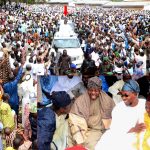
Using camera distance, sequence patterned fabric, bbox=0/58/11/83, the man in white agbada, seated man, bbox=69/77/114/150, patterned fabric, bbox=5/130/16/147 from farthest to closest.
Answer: patterned fabric, bbox=0/58/11/83
patterned fabric, bbox=5/130/16/147
seated man, bbox=69/77/114/150
the man in white agbada

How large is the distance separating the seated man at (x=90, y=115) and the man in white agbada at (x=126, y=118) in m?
0.09

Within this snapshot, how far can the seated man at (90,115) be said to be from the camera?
4.13 meters

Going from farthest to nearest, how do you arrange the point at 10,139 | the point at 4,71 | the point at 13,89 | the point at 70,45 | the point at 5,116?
the point at 70,45
the point at 4,71
the point at 13,89
the point at 5,116
the point at 10,139

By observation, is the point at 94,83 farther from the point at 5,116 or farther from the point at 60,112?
the point at 5,116

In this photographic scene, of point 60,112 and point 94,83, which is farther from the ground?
point 94,83

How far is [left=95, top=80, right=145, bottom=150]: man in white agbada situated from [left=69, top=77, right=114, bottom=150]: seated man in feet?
0.31

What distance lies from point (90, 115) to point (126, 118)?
34 centimetres

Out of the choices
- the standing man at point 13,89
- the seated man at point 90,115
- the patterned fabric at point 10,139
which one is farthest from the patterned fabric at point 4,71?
the seated man at point 90,115

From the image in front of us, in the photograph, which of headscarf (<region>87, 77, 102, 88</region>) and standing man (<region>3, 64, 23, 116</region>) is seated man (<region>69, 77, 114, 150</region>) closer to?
headscarf (<region>87, 77, 102, 88</region>)

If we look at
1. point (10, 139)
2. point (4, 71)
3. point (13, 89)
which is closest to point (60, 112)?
point (10, 139)

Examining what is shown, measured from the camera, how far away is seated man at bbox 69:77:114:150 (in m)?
4.13

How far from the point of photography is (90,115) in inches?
165

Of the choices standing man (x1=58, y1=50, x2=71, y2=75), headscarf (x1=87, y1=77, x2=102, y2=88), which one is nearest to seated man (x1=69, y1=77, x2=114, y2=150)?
headscarf (x1=87, y1=77, x2=102, y2=88)

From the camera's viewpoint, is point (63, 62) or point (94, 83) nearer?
point (94, 83)
